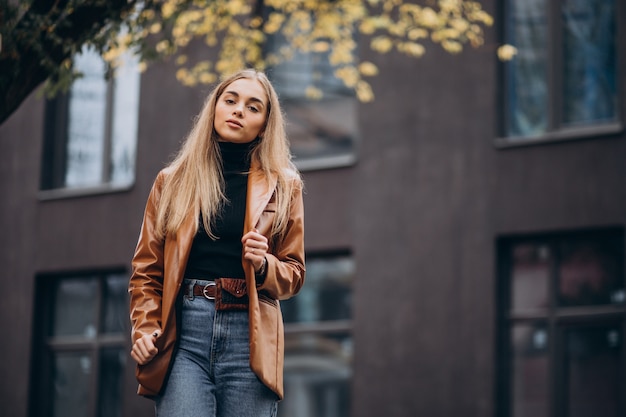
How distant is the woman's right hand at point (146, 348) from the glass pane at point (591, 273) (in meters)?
9.15

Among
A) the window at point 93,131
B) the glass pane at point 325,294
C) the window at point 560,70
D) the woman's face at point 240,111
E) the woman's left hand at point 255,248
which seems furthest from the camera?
the window at point 93,131

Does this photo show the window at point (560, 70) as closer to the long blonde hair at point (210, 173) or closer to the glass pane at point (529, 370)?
the glass pane at point (529, 370)

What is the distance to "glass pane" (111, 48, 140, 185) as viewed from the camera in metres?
17.2

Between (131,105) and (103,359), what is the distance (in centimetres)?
368

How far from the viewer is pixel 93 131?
17.9m

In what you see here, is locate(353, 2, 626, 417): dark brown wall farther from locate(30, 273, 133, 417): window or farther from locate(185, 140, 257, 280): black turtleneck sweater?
locate(185, 140, 257, 280): black turtleneck sweater

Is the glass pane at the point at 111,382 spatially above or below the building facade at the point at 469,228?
below

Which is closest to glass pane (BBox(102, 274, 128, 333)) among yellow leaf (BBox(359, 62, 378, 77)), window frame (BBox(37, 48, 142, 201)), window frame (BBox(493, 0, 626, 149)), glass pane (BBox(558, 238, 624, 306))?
window frame (BBox(37, 48, 142, 201))

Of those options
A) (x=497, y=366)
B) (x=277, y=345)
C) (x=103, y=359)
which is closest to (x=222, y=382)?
(x=277, y=345)

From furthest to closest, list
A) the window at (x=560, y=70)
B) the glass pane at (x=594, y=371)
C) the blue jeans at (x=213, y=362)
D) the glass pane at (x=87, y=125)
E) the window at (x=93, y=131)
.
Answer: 1. the glass pane at (x=87, y=125)
2. the window at (x=93, y=131)
3. the window at (x=560, y=70)
4. the glass pane at (x=594, y=371)
5. the blue jeans at (x=213, y=362)

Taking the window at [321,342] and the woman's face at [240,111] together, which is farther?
the window at [321,342]

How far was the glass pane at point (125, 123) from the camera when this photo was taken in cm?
1725

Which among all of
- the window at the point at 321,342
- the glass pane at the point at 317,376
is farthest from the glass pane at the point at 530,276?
the glass pane at the point at 317,376

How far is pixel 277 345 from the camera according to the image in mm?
4527
